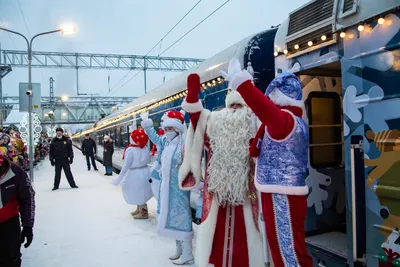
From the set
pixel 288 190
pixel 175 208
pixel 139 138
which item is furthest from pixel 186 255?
pixel 139 138

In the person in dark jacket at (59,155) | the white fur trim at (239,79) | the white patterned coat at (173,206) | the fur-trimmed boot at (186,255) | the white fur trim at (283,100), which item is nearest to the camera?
the white fur trim at (239,79)

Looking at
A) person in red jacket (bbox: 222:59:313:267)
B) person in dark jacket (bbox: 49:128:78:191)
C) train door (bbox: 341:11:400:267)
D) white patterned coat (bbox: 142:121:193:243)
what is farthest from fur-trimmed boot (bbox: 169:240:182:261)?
person in dark jacket (bbox: 49:128:78:191)

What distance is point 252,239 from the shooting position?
2.73 m

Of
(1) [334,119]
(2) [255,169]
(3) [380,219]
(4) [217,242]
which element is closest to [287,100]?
(2) [255,169]

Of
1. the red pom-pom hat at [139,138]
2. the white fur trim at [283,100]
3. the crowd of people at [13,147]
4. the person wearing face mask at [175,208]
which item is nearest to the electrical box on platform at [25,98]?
the crowd of people at [13,147]

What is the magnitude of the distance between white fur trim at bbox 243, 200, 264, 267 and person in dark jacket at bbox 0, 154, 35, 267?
1.87 m

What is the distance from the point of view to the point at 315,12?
298 cm

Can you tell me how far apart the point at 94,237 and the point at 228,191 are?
342cm

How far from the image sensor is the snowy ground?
4441 millimetres

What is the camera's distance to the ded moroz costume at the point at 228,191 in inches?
106

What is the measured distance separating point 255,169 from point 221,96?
267 cm

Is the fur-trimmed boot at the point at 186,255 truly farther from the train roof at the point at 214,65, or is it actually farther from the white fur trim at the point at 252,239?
the train roof at the point at 214,65

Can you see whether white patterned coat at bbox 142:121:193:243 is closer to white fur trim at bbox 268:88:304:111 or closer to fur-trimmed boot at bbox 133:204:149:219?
white fur trim at bbox 268:88:304:111

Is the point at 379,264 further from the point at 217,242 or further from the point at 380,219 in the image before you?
the point at 217,242
